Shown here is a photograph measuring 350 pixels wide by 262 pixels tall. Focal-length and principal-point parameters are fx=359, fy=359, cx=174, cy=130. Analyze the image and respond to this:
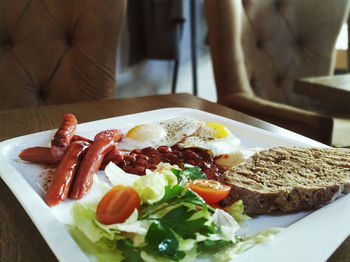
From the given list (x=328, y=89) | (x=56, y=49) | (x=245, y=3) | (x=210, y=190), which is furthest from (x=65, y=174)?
(x=245, y=3)

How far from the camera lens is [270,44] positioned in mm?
2996

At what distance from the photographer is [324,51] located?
3.12 m

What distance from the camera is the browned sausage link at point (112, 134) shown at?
57.6 inches

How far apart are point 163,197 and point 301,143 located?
0.83m

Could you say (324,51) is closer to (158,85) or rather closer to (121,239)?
(158,85)

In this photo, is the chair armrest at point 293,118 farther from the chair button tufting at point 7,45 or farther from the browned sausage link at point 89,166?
the chair button tufting at point 7,45

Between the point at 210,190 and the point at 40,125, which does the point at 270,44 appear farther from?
the point at 210,190

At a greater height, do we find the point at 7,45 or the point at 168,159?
the point at 7,45

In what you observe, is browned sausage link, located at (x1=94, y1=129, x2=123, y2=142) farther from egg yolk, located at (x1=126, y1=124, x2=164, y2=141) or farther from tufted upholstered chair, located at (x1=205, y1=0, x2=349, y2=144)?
tufted upholstered chair, located at (x1=205, y1=0, x2=349, y2=144)

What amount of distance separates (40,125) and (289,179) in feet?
3.86

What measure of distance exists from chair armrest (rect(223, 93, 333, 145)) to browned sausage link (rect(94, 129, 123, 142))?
36.9 inches

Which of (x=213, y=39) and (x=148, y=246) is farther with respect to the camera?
(x=213, y=39)

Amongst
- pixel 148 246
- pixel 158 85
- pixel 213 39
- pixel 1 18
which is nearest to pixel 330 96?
pixel 213 39

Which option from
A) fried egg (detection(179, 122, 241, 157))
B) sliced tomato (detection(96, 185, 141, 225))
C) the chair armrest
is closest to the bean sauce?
fried egg (detection(179, 122, 241, 157))
